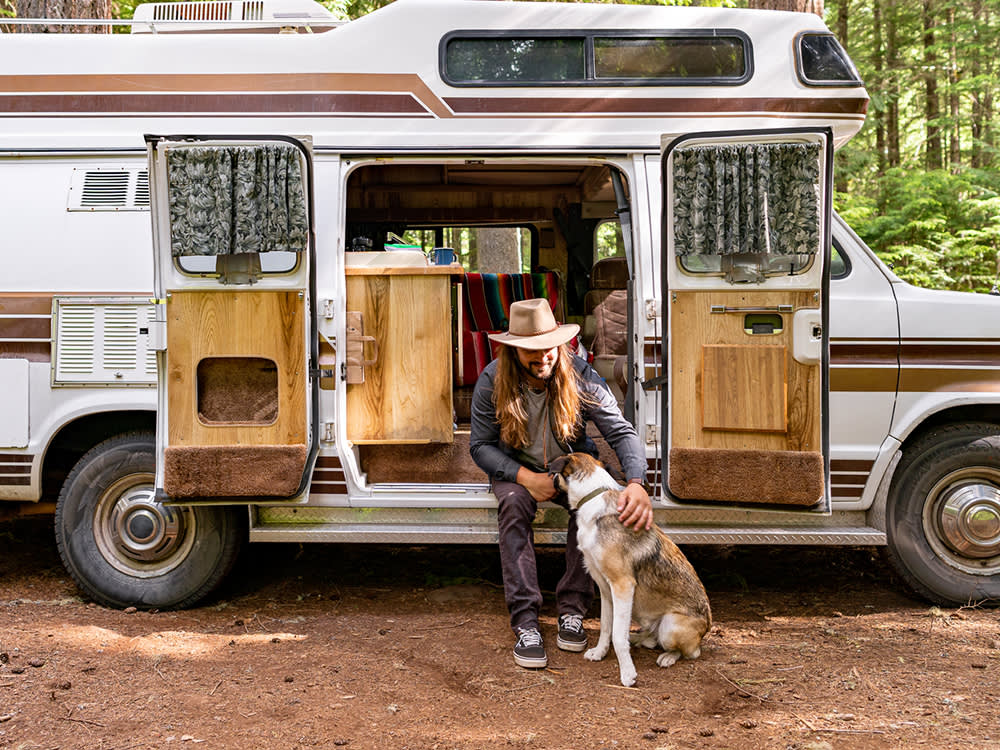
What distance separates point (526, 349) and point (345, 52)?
1.91 metres

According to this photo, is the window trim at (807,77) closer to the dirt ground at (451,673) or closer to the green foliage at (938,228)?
the dirt ground at (451,673)

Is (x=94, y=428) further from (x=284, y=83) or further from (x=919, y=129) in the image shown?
(x=919, y=129)

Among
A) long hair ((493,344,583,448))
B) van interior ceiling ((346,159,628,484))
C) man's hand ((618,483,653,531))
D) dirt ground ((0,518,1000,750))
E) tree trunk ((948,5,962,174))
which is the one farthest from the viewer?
tree trunk ((948,5,962,174))

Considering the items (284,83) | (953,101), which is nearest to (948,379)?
(284,83)

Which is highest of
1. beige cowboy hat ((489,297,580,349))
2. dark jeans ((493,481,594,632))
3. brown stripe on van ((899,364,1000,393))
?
beige cowboy hat ((489,297,580,349))

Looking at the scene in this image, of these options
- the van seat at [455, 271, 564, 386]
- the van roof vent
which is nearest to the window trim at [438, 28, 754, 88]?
the van roof vent

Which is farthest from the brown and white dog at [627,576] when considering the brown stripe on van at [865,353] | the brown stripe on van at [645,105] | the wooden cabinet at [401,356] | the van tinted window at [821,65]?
the van tinted window at [821,65]

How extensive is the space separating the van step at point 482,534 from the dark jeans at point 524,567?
312mm

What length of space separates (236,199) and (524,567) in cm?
225

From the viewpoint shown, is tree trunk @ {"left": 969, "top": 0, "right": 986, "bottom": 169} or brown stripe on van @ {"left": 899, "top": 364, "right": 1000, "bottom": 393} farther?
tree trunk @ {"left": 969, "top": 0, "right": 986, "bottom": 169}

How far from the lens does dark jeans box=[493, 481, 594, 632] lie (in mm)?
3943

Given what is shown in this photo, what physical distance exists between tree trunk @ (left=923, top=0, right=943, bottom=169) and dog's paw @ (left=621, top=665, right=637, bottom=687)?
39.1ft

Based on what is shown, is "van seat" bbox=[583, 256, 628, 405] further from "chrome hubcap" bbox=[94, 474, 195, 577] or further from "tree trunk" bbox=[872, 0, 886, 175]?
"tree trunk" bbox=[872, 0, 886, 175]

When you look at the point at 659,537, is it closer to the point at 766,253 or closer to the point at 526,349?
the point at 526,349
